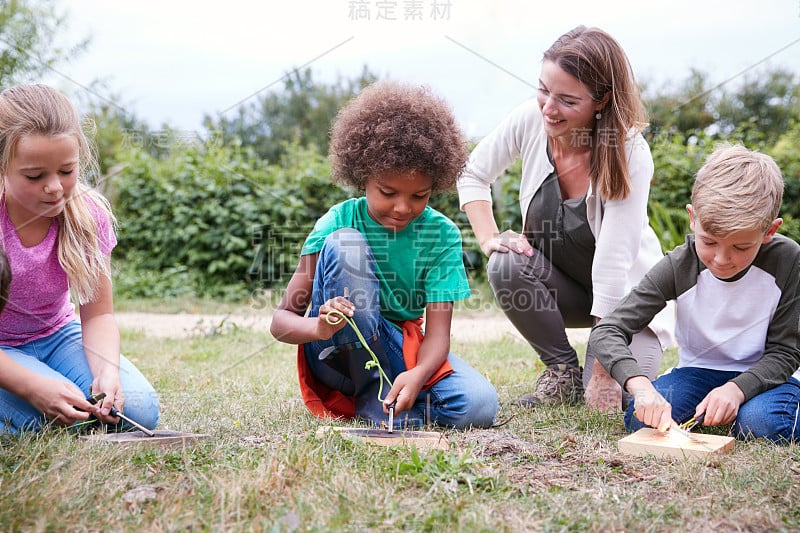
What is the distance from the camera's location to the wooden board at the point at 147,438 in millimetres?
2066

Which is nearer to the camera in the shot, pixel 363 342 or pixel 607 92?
pixel 363 342

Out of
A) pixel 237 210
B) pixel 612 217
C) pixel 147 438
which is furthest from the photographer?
pixel 237 210

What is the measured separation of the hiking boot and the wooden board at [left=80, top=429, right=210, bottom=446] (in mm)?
1362

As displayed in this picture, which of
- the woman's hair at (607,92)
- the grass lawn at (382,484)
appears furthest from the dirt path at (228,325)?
the grass lawn at (382,484)

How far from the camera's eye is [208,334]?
509cm

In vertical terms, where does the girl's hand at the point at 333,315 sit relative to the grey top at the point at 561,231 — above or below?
below

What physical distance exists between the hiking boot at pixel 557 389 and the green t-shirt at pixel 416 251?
617 millimetres

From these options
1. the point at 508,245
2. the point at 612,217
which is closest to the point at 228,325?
the point at 508,245

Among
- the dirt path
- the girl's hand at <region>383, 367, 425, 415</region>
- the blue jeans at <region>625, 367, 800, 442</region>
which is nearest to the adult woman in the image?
the blue jeans at <region>625, 367, 800, 442</region>

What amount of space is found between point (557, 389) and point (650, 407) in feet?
2.29

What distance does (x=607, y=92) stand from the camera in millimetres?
2766

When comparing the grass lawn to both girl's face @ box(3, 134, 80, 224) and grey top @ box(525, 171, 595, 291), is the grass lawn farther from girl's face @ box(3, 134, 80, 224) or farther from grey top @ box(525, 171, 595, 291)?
grey top @ box(525, 171, 595, 291)

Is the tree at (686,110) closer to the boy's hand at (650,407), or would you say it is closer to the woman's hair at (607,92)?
the woman's hair at (607,92)

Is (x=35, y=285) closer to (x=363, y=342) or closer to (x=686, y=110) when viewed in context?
(x=363, y=342)
